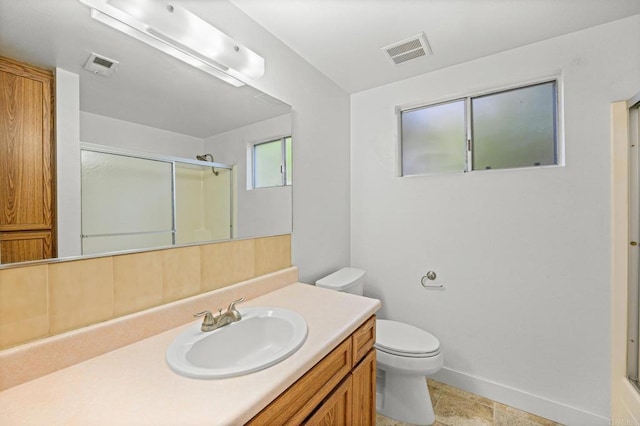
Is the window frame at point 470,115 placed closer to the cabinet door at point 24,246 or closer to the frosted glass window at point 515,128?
the frosted glass window at point 515,128

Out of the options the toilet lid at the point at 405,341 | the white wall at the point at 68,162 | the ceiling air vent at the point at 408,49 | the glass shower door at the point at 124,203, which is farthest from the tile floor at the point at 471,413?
the ceiling air vent at the point at 408,49

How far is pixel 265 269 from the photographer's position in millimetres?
1477

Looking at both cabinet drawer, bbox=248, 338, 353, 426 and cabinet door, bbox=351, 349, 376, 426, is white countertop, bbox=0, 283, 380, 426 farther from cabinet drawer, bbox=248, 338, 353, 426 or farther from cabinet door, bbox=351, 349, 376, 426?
cabinet door, bbox=351, 349, 376, 426

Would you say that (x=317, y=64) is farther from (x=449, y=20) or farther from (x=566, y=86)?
(x=566, y=86)

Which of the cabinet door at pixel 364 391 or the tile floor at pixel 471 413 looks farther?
the tile floor at pixel 471 413

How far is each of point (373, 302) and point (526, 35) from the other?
5.92ft

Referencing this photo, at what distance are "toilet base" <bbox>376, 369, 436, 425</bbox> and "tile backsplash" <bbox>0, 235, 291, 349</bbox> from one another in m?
1.19

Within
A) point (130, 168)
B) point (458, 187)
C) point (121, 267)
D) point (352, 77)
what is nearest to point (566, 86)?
point (458, 187)

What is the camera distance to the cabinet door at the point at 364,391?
1.10 m

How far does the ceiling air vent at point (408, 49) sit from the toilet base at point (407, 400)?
2.01 meters

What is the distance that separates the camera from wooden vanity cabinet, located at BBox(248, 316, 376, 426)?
0.75 meters

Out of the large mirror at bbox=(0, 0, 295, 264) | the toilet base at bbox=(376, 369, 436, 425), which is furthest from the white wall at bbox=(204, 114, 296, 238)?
the toilet base at bbox=(376, 369, 436, 425)

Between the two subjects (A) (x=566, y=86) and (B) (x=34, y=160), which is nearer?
(B) (x=34, y=160)

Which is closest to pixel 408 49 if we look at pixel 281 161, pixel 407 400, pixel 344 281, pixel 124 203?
pixel 281 161
